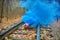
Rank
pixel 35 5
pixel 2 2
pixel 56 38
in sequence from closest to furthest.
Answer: pixel 56 38 → pixel 35 5 → pixel 2 2

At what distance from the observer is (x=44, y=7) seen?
25.2 feet

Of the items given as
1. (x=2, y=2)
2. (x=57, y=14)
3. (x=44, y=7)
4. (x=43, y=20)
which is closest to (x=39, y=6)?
(x=44, y=7)

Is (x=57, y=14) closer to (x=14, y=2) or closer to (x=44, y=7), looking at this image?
(x=44, y=7)

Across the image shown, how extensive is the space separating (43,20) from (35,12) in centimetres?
71

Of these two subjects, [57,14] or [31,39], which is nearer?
[31,39]

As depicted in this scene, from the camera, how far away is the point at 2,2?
34.9 ft

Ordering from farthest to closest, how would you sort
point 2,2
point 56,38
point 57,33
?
1. point 2,2
2. point 57,33
3. point 56,38

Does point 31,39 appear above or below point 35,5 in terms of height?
below

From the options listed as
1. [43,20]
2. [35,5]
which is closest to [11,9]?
[35,5]

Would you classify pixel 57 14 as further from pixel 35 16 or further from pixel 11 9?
pixel 11 9

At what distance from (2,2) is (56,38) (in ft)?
24.2

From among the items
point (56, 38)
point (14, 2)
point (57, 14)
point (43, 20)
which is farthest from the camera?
point (14, 2)

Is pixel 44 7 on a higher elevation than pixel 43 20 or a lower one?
higher

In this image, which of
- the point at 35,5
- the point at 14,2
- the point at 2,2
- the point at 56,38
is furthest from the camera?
the point at 14,2
